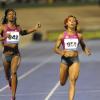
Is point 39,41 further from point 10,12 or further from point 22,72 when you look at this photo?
point 10,12

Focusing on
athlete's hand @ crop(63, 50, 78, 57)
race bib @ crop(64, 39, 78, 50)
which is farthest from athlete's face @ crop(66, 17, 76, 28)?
athlete's hand @ crop(63, 50, 78, 57)

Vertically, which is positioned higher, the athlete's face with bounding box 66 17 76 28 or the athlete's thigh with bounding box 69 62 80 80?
the athlete's face with bounding box 66 17 76 28

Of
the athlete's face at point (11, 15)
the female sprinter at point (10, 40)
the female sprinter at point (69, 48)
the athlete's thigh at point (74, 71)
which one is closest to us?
the athlete's thigh at point (74, 71)

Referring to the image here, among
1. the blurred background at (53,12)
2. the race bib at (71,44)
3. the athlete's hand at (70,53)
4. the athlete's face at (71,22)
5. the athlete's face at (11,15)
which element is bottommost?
the blurred background at (53,12)

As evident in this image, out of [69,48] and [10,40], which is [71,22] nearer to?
[69,48]

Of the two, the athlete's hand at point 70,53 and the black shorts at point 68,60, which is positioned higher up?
the athlete's hand at point 70,53

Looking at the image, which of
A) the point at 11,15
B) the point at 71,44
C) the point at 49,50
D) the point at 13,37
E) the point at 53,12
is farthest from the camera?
the point at 53,12

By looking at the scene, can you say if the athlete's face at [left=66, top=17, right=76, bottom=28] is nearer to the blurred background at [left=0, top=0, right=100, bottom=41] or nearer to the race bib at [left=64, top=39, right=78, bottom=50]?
the race bib at [left=64, top=39, right=78, bottom=50]

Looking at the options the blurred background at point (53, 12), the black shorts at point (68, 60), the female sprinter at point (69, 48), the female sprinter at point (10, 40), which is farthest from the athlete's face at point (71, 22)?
the blurred background at point (53, 12)

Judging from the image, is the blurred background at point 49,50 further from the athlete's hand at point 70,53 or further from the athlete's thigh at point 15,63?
the athlete's hand at point 70,53

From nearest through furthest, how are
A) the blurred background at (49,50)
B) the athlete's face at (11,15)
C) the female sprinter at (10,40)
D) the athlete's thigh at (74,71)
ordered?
1. the athlete's thigh at (74,71)
2. the athlete's face at (11,15)
3. the female sprinter at (10,40)
4. the blurred background at (49,50)

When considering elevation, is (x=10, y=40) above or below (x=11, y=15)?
below

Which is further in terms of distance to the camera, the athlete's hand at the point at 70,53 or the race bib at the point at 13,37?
the race bib at the point at 13,37

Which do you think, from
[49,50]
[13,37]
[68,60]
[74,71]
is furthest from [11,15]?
[49,50]
